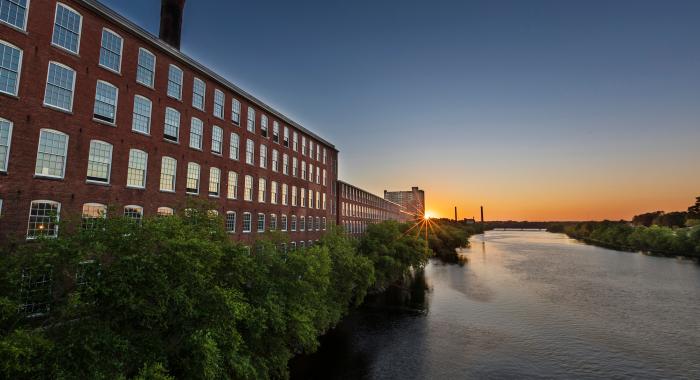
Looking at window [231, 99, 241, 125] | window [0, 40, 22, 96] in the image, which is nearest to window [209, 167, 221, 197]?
window [231, 99, 241, 125]

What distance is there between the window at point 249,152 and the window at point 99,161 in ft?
51.2

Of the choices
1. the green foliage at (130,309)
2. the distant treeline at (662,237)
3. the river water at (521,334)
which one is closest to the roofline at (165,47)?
the green foliage at (130,309)

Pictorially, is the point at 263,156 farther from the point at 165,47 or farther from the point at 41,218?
the point at 41,218

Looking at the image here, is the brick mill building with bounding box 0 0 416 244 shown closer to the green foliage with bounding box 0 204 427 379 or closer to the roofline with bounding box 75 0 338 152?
the roofline with bounding box 75 0 338 152

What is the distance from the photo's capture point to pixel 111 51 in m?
25.1

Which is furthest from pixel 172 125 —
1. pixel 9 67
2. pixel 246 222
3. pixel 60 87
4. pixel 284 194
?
pixel 284 194

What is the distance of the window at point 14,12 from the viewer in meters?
19.4

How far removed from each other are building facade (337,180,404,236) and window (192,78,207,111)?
29.0 m

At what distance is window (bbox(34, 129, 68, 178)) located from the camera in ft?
68.4

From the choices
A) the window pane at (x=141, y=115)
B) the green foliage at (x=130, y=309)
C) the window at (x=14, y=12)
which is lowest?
the green foliage at (x=130, y=309)

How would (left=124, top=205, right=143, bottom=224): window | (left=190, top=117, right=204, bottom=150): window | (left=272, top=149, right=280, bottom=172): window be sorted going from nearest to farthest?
(left=124, top=205, right=143, bottom=224): window → (left=190, top=117, right=204, bottom=150): window → (left=272, top=149, right=280, bottom=172): window

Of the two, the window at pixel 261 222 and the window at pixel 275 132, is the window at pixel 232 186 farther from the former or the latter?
the window at pixel 275 132

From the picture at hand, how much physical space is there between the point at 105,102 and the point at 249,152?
16.5 metres

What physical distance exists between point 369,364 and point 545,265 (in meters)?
71.4
